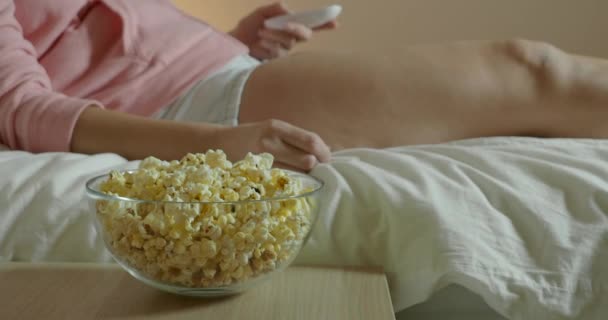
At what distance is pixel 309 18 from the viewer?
127 centimetres

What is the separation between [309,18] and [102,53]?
0.36 meters

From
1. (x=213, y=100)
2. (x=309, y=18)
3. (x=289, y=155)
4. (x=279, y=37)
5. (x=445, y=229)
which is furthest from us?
(x=279, y=37)

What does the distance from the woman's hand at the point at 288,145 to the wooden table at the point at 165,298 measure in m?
0.19

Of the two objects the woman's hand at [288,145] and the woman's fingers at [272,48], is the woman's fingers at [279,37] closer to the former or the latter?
the woman's fingers at [272,48]

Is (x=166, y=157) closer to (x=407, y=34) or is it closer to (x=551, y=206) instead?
(x=551, y=206)

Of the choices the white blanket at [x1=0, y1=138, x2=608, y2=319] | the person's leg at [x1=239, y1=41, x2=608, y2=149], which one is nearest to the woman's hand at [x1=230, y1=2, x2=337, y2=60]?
the person's leg at [x1=239, y1=41, x2=608, y2=149]

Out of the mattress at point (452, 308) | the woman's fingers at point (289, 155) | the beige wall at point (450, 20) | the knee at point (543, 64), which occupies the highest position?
the knee at point (543, 64)

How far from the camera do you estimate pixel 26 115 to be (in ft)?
3.05

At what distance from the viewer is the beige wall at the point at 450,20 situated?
5.74 feet

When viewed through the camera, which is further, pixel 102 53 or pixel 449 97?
pixel 102 53

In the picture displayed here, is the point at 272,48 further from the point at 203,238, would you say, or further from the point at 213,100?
the point at 203,238

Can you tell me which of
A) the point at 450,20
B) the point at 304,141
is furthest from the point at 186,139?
the point at 450,20

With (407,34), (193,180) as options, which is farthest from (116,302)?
(407,34)

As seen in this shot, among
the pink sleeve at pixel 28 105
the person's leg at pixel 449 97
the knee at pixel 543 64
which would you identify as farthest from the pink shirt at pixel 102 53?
the knee at pixel 543 64
